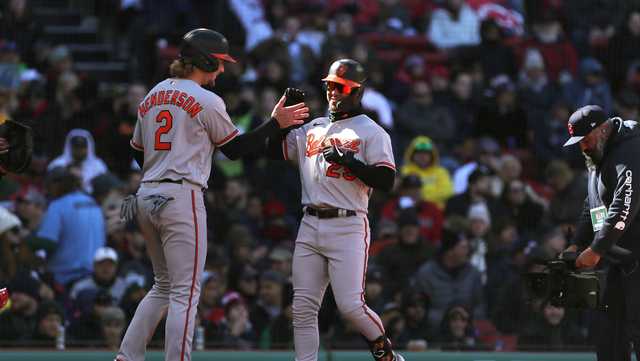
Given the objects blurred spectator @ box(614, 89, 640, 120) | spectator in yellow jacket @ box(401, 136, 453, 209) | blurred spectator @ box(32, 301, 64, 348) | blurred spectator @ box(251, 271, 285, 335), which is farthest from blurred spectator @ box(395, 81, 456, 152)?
blurred spectator @ box(32, 301, 64, 348)

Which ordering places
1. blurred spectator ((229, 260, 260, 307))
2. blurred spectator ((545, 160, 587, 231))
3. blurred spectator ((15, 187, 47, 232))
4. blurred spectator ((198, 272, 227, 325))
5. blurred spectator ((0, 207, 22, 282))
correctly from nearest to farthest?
blurred spectator ((0, 207, 22, 282)) < blurred spectator ((198, 272, 227, 325)) < blurred spectator ((229, 260, 260, 307)) < blurred spectator ((15, 187, 47, 232)) < blurred spectator ((545, 160, 587, 231))

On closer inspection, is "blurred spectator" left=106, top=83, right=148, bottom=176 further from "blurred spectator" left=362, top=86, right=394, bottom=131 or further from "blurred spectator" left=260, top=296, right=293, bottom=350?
"blurred spectator" left=260, top=296, right=293, bottom=350

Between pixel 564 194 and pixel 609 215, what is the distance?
599 centimetres

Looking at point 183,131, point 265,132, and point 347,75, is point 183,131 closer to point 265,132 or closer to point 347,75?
point 265,132

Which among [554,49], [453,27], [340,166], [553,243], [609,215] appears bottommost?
[553,243]

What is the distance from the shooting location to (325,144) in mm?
8695

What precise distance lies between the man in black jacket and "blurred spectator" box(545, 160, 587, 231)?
5204 mm

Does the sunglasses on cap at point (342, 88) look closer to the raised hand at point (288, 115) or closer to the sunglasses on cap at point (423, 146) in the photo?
the raised hand at point (288, 115)

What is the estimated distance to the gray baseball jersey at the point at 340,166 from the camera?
8.62 metres

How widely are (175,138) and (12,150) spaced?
39.9 inches

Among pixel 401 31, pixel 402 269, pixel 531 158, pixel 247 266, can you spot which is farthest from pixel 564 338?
pixel 401 31

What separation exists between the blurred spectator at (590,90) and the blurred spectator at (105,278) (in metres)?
6.37

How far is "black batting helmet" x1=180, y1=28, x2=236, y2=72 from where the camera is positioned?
8.46 meters

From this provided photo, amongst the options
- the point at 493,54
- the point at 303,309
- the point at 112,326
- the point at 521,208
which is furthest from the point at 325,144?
the point at 493,54
